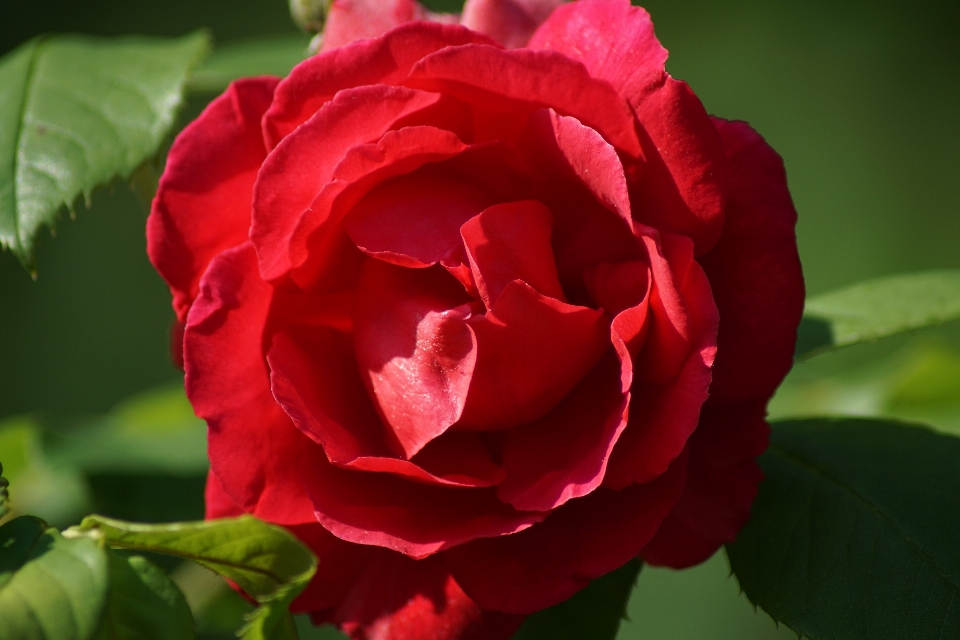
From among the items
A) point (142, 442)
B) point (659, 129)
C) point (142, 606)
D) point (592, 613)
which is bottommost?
A: point (142, 442)

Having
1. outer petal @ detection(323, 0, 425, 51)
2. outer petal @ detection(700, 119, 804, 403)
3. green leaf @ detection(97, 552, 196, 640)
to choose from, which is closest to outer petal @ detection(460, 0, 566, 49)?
outer petal @ detection(323, 0, 425, 51)

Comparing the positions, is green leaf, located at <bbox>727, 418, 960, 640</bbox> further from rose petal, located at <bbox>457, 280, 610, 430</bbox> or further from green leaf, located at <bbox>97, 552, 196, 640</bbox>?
→ green leaf, located at <bbox>97, 552, 196, 640</bbox>

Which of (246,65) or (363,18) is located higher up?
(363,18)

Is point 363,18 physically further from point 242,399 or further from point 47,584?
point 47,584

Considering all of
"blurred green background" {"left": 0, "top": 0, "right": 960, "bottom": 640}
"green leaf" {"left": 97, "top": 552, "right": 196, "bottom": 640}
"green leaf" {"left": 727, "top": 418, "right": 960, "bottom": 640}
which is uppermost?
"green leaf" {"left": 97, "top": 552, "right": 196, "bottom": 640}

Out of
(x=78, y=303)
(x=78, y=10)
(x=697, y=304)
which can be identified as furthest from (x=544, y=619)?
(x=78, y=10)

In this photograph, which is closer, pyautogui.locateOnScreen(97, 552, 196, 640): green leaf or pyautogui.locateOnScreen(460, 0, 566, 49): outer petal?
pyautogui.locateOnScreen(97, 552, 196, 640): green leaf

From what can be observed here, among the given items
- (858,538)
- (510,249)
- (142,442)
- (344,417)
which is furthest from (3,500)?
(142,442)
